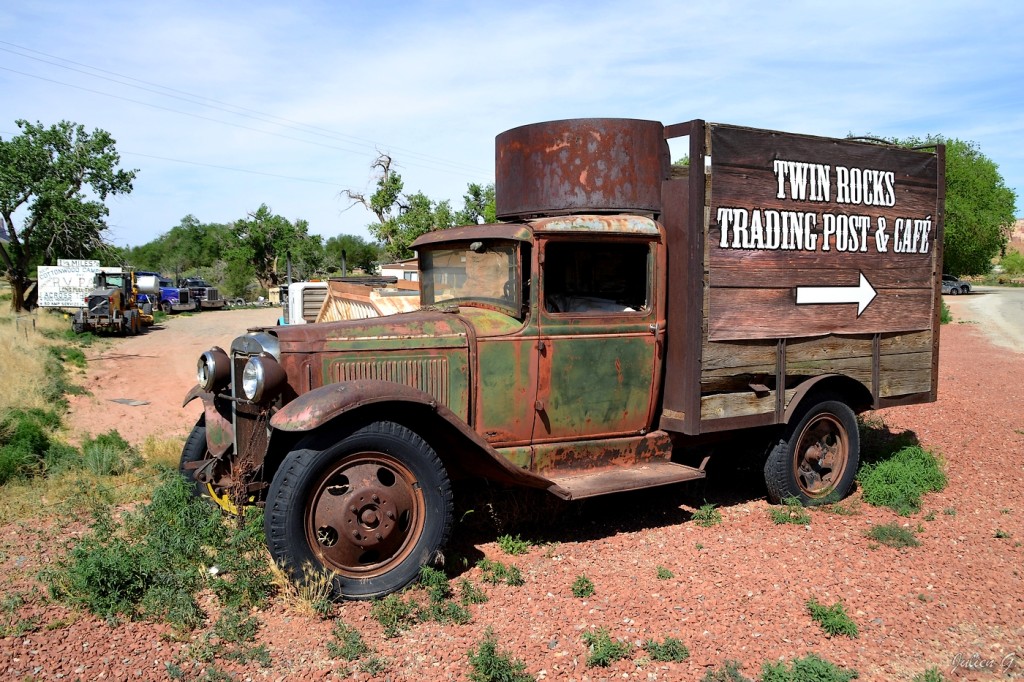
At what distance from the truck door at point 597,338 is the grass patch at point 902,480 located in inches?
79.8

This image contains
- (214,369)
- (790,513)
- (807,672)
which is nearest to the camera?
(807,672)

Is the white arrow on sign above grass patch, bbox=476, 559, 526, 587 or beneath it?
above

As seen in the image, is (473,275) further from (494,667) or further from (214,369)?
(494,667)

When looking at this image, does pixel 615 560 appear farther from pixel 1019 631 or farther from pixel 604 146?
pixel 604 146

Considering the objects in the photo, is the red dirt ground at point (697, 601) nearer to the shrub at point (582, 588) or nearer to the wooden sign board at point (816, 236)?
the shrub at point (582, 588)

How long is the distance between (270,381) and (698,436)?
308cm

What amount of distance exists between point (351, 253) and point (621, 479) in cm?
5297

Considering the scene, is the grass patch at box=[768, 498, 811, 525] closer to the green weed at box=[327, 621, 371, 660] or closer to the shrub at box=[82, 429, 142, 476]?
the green weed at box=[327, 621, 371, 660]

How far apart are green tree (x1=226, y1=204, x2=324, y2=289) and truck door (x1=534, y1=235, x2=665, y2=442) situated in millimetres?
43244

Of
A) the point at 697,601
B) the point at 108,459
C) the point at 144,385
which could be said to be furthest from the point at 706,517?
the point at 144,385

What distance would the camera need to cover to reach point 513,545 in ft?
15.7

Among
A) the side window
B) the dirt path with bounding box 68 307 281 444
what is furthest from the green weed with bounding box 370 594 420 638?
the dirt path with bounding box 68 307 281 444

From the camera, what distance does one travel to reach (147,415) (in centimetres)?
1034

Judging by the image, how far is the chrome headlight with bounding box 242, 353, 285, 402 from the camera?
4219mm
